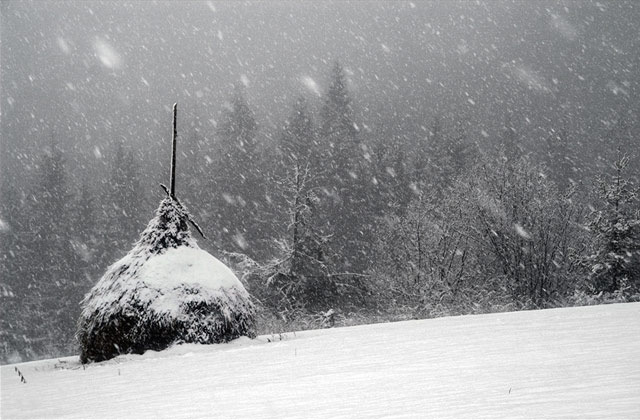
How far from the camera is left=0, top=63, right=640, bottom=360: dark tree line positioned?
61.1ft

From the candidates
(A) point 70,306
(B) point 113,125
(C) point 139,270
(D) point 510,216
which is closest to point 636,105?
(D) point 510,216

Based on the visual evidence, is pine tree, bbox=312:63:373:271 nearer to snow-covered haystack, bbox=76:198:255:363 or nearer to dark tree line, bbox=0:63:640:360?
dark tree line, bbox=0:63:640:360

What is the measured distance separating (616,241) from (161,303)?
15891 mm

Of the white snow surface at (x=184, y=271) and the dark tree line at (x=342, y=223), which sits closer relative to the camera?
the white snow surface at (x=184, y=271)

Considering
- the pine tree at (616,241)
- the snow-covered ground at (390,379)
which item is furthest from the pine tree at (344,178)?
the snow-covered ground at (390,379)

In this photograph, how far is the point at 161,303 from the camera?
7.11 m

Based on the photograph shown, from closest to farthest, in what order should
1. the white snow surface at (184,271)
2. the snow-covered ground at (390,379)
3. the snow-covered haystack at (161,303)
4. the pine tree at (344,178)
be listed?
the snow-covered ground at (390,379)
the snow-covered haystack at (161,303)
the white snow surface at (184,271)
the pine tree at (344,178)

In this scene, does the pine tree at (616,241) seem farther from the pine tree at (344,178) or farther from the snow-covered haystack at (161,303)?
the pine tree at (344,178)

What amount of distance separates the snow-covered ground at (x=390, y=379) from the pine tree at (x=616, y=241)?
11870mm

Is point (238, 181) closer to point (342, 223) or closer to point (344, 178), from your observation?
point (344, 178)

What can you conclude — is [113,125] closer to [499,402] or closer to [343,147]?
[343,147]

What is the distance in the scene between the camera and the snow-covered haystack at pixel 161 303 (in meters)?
7.04

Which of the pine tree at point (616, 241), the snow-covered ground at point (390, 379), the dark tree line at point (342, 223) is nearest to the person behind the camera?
the snow-covered ground at point (390, 379)

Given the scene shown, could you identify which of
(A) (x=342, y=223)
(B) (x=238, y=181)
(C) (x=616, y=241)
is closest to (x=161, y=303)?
(C) (x=616, y=241)
